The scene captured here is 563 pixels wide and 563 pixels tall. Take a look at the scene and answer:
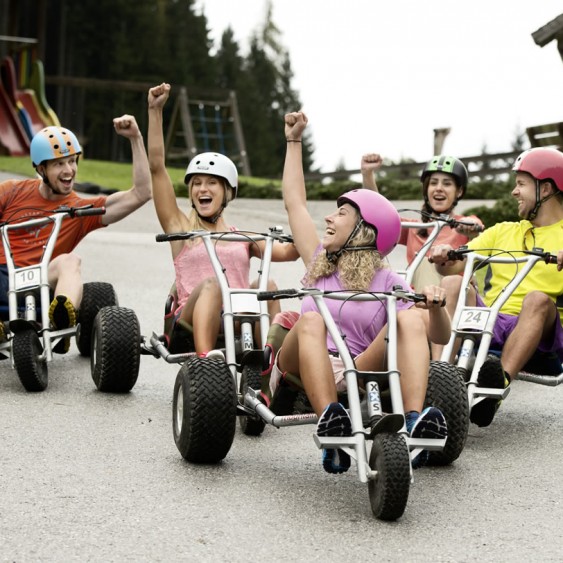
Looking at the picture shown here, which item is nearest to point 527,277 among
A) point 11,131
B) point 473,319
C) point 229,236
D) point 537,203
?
point 537,203

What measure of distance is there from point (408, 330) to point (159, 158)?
8.12 ft

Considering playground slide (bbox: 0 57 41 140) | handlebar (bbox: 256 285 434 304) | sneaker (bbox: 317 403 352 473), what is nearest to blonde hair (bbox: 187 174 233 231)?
handlebar (bbox: 256 285 434 304)

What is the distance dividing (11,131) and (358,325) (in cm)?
2172

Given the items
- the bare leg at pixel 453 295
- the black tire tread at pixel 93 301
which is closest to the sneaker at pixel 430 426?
the bare leg at pixel 453 295

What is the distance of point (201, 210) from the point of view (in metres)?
7.09

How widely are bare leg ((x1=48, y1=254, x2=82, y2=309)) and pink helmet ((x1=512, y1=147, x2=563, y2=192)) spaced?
2.67 m

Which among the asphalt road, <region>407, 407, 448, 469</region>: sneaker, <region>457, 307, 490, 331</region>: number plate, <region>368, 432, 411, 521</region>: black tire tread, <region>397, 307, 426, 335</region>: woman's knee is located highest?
<region>397, 307, 426, 335</region>: woman's knee

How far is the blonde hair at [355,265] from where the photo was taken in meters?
5.27

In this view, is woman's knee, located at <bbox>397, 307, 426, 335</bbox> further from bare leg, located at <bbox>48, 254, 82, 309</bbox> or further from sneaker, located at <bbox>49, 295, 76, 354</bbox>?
bare leg, located at <bbox>48, 254, 82, 309</bbox>

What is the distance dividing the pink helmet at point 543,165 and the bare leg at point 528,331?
0.86 meters

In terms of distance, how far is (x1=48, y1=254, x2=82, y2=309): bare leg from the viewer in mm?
7551

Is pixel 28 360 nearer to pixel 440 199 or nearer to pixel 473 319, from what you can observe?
pixel 473 319

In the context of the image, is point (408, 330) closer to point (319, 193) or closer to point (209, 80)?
point (319, 193)

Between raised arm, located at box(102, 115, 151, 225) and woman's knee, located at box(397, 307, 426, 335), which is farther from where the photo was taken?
raised arm, located at box(102, 115, 151, 225)
